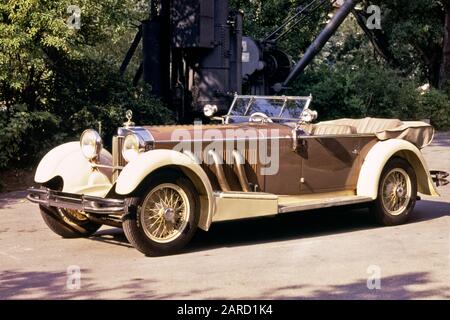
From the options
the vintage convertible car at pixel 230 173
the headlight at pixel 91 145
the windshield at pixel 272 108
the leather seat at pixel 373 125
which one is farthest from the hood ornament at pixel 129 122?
the leather seat at pixel 373 125

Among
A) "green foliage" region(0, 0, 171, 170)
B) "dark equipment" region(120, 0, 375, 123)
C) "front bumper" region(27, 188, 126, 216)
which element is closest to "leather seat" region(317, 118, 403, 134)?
"front bumper" region(27, 188, 126, 216)

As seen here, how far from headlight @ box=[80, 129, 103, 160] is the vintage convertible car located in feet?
0.04

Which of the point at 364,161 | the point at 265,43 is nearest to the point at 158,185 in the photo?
the point at 364,161

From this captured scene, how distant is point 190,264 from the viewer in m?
6.86

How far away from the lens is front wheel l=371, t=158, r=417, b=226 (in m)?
8.86

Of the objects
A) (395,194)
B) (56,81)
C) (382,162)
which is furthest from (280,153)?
(56,81)

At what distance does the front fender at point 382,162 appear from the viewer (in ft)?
28.5

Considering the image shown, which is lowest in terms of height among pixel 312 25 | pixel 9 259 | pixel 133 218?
pixel 9 259

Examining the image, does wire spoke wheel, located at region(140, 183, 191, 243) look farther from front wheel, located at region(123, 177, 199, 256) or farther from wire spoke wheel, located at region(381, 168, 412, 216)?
wire spoke wheel, located at region(381, 168, 412, 216)

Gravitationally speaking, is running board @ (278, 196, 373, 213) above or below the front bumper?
below

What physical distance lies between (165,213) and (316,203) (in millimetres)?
1863

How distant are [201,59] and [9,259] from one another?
10135 mm

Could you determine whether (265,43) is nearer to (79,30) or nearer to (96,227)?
(79,30)

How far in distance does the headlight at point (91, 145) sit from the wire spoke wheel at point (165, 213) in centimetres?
118
